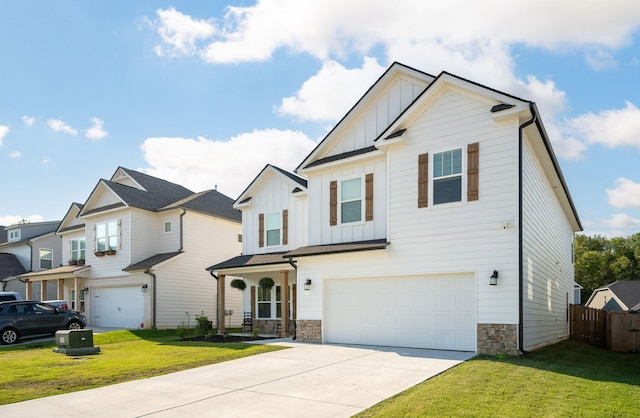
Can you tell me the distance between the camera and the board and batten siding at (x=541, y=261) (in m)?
13.6

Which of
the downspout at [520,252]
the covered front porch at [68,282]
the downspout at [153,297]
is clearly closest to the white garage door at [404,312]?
the downspout at [520,252]

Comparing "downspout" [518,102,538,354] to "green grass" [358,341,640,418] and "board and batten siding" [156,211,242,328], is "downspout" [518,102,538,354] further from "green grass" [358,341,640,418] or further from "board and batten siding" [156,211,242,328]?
"board and batten siding" [156,211,242,328]

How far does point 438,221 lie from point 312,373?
5.80m

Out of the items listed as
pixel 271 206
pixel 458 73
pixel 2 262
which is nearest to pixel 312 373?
pixel 458 73

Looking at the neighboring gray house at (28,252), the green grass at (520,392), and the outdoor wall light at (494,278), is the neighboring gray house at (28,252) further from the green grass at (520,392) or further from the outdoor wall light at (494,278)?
the green grass at (520,392)

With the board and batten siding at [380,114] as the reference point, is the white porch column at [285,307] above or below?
below

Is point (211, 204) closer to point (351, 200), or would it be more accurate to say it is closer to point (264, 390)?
point (351, 200)

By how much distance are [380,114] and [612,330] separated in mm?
11473

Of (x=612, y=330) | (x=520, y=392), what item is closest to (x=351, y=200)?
(x=520, y=392)

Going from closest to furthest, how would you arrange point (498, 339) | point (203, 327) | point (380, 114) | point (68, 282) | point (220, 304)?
1. point (498, 339)
2. point (380, 114)
3. point (203, 327)
4. point (220, 304)
5. point (68, 282)

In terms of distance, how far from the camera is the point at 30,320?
19.3m

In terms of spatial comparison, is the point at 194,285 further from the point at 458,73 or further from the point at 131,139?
the point at 458,73

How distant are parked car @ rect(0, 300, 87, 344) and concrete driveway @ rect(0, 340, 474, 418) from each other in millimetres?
11123

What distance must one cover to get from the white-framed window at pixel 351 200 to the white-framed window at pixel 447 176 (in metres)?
3.16
